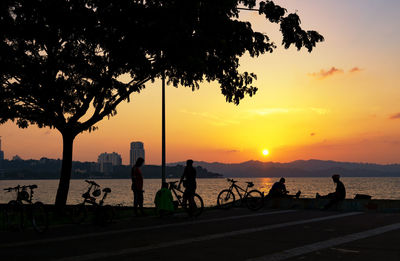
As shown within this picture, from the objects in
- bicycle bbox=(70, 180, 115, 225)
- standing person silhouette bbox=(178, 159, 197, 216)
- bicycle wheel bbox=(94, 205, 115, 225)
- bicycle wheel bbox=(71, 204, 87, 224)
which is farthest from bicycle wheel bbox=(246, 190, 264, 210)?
bicycle wheel bbox=(71, 204, 87, 224)

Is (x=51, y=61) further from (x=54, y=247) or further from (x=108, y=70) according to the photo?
(x=54, y=247)

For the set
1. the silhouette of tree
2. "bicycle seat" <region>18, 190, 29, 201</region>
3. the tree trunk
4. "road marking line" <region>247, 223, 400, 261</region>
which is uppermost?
the silhouette of tree

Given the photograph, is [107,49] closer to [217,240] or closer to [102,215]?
[102,215]

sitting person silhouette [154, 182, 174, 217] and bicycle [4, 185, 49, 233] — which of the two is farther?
sitting person silhouette [154, 182, 174, 217]

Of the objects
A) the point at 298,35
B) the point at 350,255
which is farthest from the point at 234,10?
the point at 350,255

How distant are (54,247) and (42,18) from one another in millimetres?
8213

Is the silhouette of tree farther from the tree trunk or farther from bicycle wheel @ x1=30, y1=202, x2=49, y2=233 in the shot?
bicycle wheel @ x1=30, y1=202, x2=49, y2=233

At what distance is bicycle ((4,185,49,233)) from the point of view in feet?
38.1

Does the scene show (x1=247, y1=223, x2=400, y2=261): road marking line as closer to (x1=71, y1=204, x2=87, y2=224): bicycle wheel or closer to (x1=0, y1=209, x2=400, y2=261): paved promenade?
(x1=0, y1=209, x2=400, y2=261): paved promenade

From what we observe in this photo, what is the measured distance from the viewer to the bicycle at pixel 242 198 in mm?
18156

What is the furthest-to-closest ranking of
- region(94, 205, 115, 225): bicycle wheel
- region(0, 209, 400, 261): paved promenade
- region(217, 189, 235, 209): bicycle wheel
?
1. region(217, 189, 235, 209): bicycle wheel
2. region(94, 205, 115, 225): bicycle wheel
3. region(0, 209, 400, 261): paved promenade

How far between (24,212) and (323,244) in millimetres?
7523

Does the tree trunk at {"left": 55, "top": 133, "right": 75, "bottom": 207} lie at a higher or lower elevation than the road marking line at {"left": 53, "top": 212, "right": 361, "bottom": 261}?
higher

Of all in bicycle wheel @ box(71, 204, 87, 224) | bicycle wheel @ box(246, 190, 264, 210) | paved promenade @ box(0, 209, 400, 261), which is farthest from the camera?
bicycle wheel @ box(246, 190, 264, 210)
